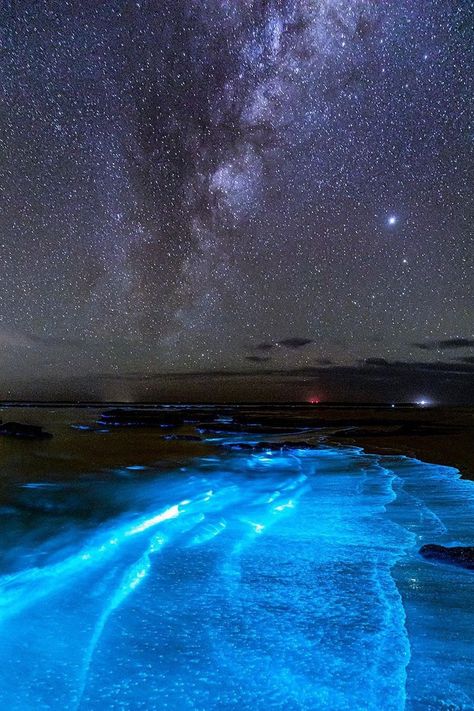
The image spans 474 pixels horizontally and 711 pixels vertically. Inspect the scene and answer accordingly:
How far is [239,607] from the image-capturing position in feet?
21.3

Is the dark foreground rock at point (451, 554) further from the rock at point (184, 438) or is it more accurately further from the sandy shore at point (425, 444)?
the rock at point (184, 438)

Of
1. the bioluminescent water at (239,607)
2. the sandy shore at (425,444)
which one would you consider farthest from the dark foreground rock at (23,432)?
the bioluminescent water at (239,607)

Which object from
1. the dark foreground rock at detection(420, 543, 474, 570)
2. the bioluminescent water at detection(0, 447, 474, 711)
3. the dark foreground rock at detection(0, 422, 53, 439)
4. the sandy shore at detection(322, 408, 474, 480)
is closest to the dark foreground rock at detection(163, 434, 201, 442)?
the dark foreground rock at detection(0, 422, 53, 439)

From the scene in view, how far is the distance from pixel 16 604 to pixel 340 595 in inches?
181

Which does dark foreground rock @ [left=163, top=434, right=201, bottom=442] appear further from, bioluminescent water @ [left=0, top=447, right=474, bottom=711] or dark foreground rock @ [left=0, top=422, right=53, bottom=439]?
bioluminescent water @ [left=0, top=447, right=474, bottom=711]

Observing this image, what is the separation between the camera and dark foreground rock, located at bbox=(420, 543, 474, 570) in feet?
24.8

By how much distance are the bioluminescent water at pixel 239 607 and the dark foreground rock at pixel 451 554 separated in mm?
181

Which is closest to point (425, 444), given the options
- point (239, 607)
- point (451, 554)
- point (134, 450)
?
point (134, 450)

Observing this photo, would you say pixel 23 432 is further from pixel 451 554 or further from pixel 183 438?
pixel 451 554

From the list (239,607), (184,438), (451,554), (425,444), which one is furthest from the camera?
(184,438)

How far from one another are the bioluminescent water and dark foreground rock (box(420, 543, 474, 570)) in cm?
18

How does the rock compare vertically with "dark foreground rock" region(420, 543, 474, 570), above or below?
below

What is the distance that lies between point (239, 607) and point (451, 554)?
369 cm

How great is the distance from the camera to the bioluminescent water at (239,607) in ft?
15.3
